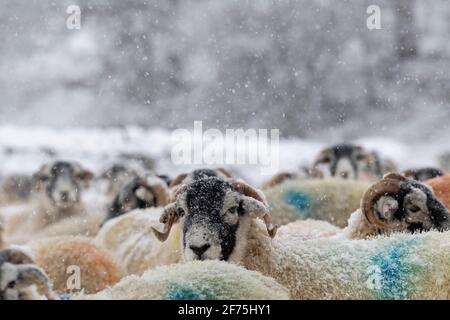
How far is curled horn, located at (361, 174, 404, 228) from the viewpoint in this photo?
10.7 feet

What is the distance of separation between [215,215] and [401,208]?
34.2 inches

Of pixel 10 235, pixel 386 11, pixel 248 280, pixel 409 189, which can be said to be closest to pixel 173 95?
pixel 386 11

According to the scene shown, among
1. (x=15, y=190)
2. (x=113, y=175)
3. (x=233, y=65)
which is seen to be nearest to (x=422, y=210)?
(x=113, y=175)

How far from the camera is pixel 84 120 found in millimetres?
16266

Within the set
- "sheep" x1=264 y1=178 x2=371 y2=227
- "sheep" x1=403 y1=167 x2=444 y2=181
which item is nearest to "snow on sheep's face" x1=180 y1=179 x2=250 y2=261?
"sheep" x1=264 y1=178 x2=371 y2=227

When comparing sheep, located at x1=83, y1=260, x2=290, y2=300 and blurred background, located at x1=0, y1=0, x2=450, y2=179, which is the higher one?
blurred background, located at x1=0, y1=0, x2=450, y2=179

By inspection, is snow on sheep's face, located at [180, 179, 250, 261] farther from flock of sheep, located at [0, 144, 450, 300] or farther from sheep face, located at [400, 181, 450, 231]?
sheep face, located at [400, 181, 450, 231]

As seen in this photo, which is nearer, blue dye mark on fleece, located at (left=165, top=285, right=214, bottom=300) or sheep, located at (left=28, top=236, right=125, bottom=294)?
blue dye mark on fleece, located at (left=165, top=285, right=214, bottom=300)

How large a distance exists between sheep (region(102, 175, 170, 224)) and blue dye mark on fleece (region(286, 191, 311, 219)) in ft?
2.83

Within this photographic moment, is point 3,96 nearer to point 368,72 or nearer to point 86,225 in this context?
point 368,72

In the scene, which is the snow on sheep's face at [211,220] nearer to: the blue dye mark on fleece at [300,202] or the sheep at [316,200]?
the sheep at [316,200]

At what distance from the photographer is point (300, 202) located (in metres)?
4.97

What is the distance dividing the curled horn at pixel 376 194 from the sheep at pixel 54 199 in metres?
3.17
